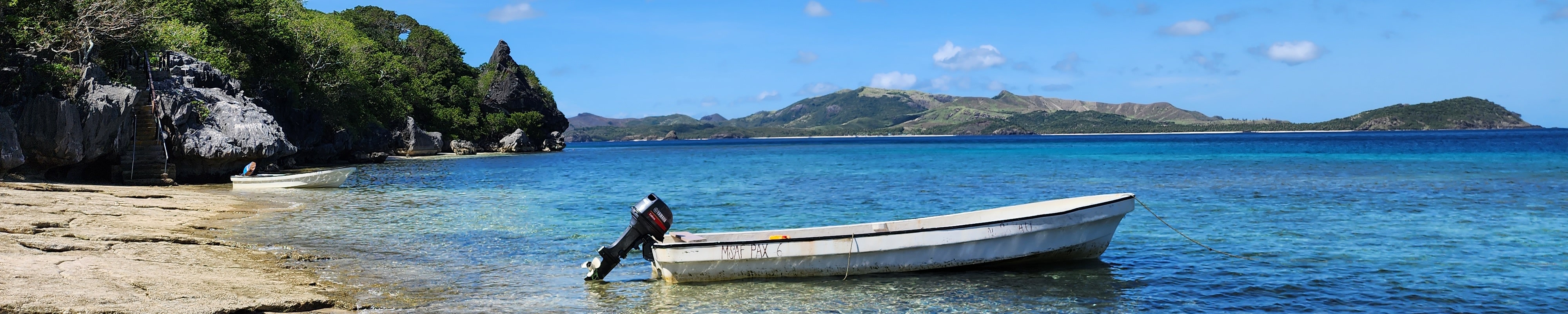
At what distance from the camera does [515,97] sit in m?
103

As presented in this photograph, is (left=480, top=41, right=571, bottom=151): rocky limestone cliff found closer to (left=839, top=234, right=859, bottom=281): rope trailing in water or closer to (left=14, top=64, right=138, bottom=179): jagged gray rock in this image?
(left=14, top=64, right=138, bottom=179): jagged gray rock

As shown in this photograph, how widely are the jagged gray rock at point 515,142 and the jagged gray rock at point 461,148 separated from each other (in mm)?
7337

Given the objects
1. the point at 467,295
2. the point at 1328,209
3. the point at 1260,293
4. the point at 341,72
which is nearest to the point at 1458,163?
the point at 1328,209

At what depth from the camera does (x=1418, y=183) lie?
32188mm

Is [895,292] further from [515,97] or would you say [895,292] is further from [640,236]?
[515,97]

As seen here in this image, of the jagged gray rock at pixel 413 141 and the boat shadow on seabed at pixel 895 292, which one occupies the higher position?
the jagged gray rock at pixel 413 141

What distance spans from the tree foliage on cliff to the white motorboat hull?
78.7ft

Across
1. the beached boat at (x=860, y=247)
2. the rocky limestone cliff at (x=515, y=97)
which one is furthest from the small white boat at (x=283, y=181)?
the rocky limestone cliff at (x=515, y=97)

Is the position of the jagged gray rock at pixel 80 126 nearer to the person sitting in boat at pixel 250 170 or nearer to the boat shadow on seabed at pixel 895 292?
the person sitting in boat at pixel 250 170

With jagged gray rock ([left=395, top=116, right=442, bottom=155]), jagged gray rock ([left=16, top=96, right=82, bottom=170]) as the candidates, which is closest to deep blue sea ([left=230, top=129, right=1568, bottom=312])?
jagged gray rock ([left=16, top=96, right=82, bottom=170])

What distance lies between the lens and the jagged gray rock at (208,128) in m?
30.9

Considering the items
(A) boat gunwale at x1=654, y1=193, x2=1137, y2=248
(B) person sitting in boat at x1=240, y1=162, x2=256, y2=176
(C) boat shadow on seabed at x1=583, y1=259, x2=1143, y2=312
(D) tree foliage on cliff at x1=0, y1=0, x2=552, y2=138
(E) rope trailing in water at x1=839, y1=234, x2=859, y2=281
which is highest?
(D) tree foliage on cliff at x1=0, y1=0, x2=552, y2=138

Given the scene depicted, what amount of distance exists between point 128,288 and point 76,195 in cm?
1407

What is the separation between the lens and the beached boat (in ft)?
41.1
